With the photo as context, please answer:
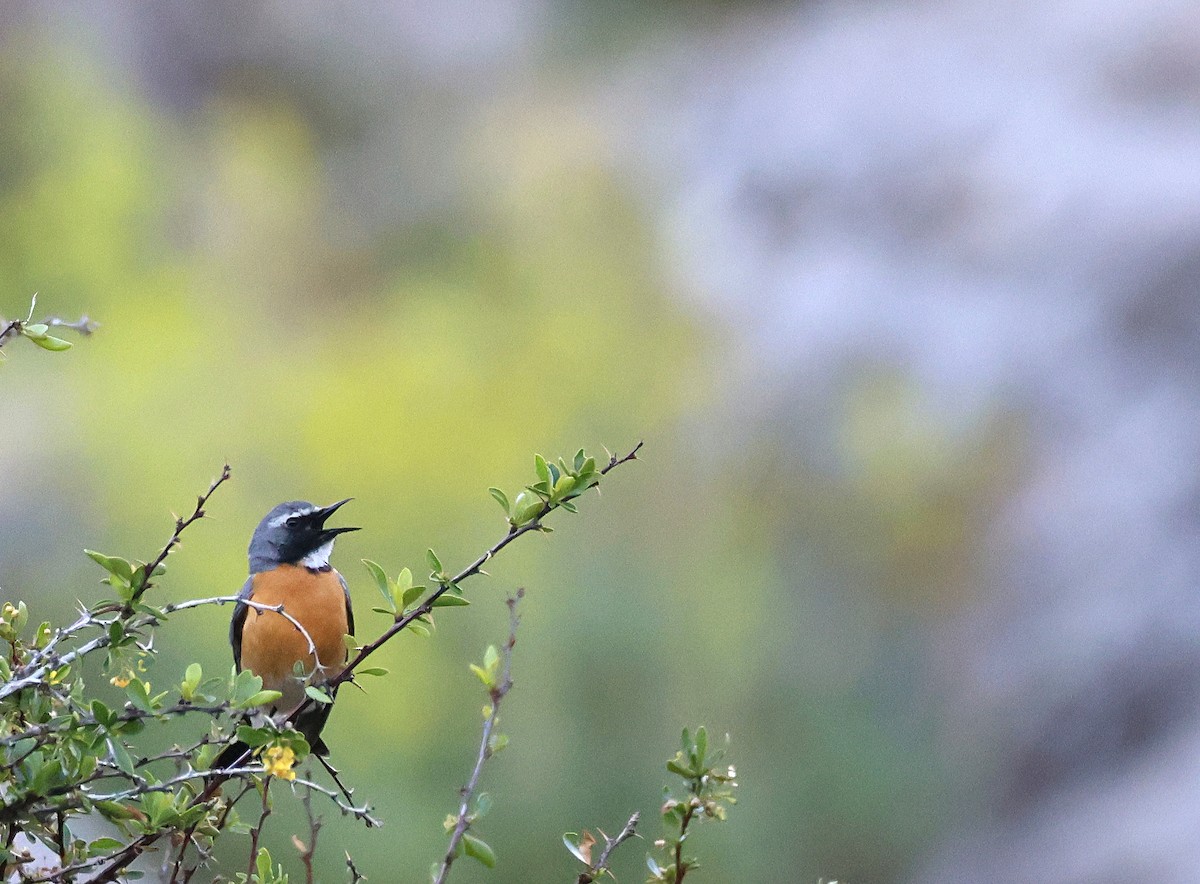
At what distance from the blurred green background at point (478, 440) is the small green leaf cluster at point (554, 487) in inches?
160

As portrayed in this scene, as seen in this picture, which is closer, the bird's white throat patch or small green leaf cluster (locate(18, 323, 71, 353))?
small green leaf cluster (locate(18, 323, 71, 353))

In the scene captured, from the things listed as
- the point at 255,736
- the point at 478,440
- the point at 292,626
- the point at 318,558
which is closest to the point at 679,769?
the point at 255,736

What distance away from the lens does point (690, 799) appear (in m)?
1.46

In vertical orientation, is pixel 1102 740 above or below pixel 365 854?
above

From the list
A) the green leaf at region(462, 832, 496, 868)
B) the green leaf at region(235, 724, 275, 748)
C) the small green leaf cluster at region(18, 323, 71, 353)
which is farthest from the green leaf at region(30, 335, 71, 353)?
the green leaf at region(462, 832, 496, 868)

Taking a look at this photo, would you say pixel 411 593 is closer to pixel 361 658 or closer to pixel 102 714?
pixel 361 658

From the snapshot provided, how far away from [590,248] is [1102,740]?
13.3ft

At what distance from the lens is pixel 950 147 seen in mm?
8195

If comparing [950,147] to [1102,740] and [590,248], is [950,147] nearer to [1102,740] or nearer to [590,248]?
[590,248]

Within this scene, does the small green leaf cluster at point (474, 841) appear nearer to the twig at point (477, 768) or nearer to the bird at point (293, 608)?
the twig at point (477, 768)

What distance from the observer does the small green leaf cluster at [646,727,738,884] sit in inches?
56.8

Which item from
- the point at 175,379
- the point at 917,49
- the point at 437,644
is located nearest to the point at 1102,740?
the point at 437,644

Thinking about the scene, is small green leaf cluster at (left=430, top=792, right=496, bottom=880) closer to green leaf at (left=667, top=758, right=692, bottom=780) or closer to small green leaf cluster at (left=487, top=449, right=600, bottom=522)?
green leaf at (left=667, top=758, right=692, bottom=780)

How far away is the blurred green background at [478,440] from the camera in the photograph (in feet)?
20.6
